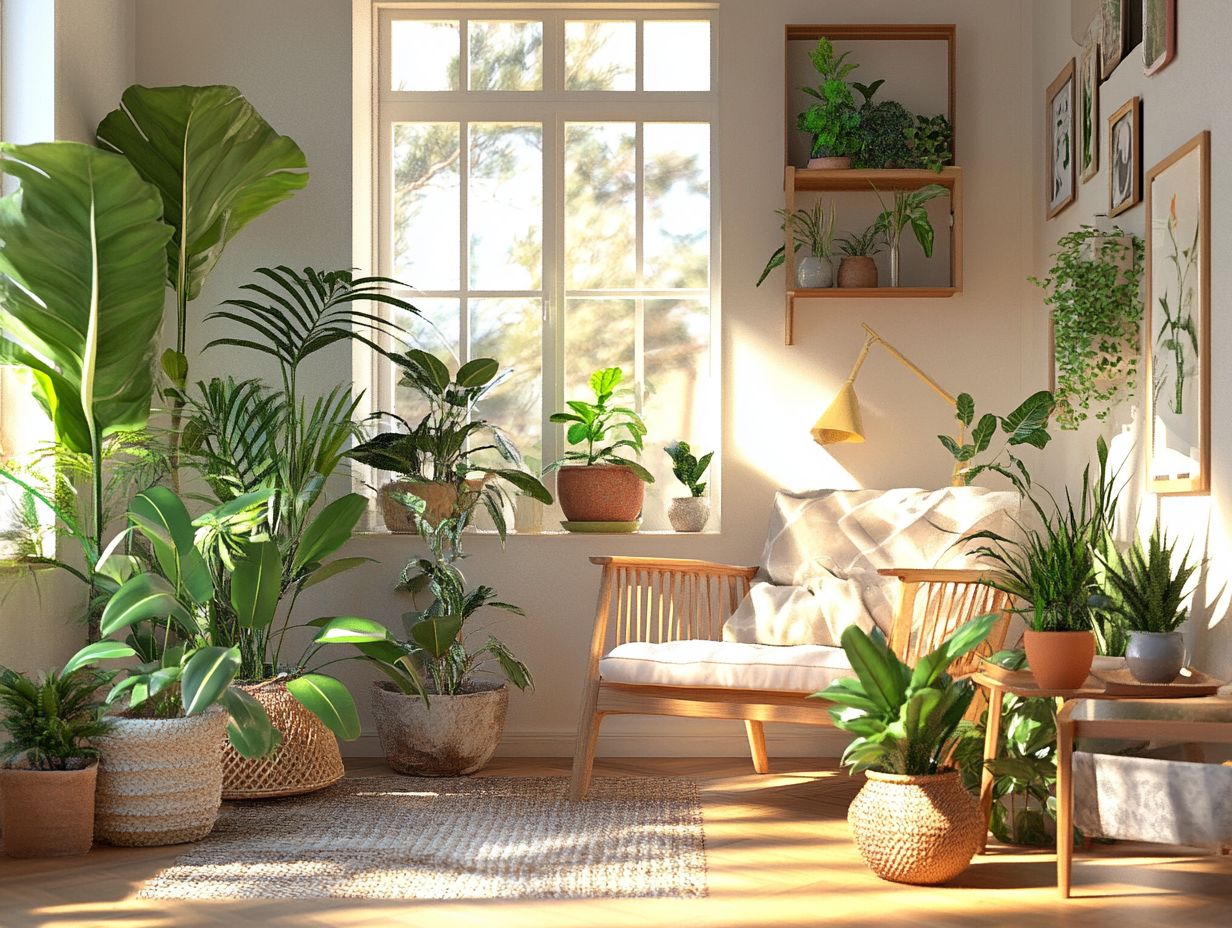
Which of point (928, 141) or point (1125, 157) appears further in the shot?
point (928, 141)

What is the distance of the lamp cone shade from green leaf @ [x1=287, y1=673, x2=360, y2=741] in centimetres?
182

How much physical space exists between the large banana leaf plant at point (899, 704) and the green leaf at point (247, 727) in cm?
124

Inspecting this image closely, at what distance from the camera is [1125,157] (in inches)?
138

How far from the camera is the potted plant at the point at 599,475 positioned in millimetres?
Result: 4359

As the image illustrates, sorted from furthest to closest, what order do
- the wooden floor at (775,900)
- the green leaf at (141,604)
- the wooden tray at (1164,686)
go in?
the green leaf at (141,604) < the wooden tray at (1164,686) < the wooden floor at (775,900)

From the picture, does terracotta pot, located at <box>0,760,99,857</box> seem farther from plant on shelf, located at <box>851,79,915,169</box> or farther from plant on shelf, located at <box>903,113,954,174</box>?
plant on shelf, located at <box>903,113,954,174</box>

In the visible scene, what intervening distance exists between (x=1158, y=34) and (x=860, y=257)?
1.31 meters

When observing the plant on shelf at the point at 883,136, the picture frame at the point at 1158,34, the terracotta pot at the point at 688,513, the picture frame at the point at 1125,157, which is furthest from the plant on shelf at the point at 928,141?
the terracotta pot at the point at 688,513

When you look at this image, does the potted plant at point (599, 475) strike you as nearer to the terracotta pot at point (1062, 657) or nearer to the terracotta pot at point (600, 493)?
the terracotta pot at point (600, 493)

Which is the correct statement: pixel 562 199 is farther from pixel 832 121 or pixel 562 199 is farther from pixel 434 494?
pixel 434 494

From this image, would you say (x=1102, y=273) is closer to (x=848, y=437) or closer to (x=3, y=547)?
(x=848, y=437)

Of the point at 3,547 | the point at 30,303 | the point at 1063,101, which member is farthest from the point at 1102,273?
the point at 3,547

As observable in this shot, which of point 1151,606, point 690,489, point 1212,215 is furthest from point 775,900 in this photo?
point 690,489

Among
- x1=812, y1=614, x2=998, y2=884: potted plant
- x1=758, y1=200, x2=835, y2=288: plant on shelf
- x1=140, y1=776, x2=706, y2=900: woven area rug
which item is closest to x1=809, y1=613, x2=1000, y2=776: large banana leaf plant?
x1=812, y1=614, x2=998, y2=884: potted plant
